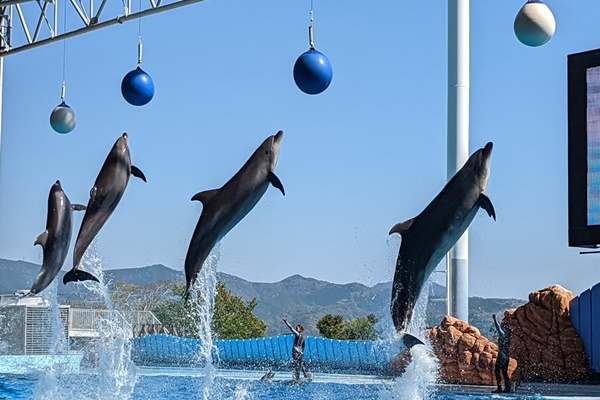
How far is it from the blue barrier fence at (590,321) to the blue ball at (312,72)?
7570mm

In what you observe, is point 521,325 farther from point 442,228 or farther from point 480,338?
point 442,228

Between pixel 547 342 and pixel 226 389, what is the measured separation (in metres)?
4.36

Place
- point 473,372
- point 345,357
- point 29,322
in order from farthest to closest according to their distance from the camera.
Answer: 1. point 29,322
2. point 345,357
3. point 473,372

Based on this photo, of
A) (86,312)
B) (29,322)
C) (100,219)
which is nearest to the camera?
(100,219)

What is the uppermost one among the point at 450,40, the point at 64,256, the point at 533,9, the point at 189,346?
the point at 450,40

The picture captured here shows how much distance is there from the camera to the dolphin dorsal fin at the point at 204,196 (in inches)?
261

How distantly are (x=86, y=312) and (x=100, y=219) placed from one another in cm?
1869

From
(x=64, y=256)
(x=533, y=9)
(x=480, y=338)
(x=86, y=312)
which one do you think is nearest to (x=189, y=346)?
(x=86, y=312)

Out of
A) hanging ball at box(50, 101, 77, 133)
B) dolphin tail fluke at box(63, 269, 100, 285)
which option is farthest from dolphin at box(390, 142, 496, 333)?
hanging ball at box(50, 101, 77, 133)

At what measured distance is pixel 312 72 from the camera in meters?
7.34

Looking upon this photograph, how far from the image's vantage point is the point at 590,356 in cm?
1399

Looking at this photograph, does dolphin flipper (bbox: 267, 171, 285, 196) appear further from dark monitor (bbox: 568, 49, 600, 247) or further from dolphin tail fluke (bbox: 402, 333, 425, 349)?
dark monitor (bbox: 568, 49, 600, 247)

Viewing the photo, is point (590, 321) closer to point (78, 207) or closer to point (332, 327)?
point (78, 207)

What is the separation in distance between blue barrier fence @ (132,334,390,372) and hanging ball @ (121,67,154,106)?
836 centimetres
